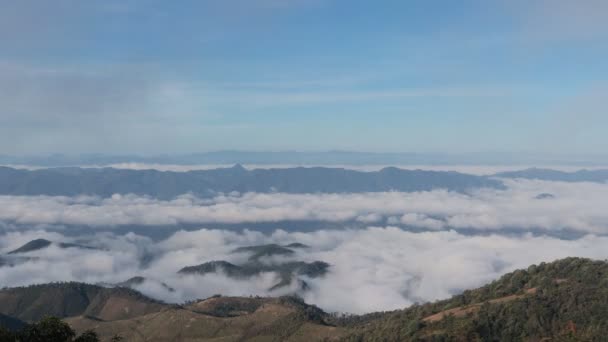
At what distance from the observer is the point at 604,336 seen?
9212 cm

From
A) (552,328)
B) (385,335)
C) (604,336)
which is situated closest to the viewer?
(604,336)

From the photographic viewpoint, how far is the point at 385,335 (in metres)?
136

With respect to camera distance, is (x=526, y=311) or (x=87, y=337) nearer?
(x=87, y=337)

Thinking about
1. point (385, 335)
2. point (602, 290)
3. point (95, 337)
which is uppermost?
point (95, 337)

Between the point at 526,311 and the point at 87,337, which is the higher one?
the point at 87,337

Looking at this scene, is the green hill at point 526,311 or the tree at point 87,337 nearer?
the tree at point 87,337

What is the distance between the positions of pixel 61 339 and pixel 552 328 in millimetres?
93279

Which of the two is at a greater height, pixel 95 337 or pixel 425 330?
pixel 95 337

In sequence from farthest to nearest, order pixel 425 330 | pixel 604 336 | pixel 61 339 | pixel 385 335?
pixel 385 335
pixel 425 330
pixel 604 336
pixel 61 339

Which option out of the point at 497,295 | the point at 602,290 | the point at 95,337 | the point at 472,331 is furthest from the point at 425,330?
the point at 95,337

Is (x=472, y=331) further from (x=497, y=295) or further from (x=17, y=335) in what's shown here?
(x=17, y=335)

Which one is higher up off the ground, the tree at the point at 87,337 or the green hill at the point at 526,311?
the tree at the point at 87,337

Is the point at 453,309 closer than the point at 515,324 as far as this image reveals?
No

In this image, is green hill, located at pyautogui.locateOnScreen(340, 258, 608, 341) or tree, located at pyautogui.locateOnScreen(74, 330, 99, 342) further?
green hill, located at pyautogui.locateOnScreen(340, 258, 608, 341)
